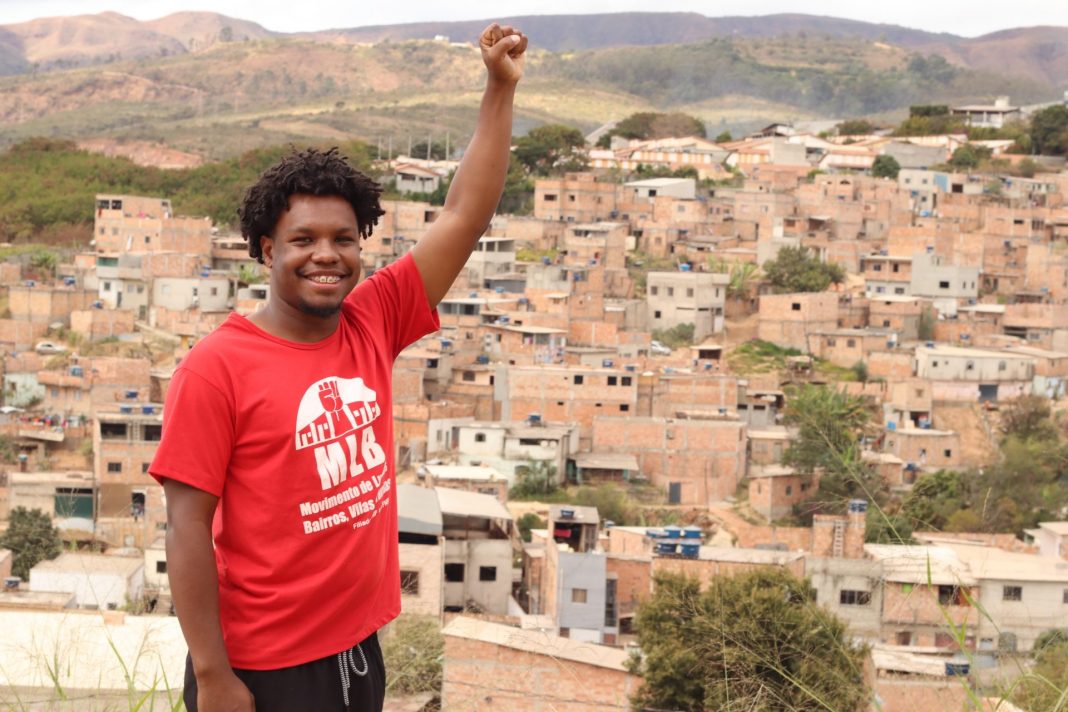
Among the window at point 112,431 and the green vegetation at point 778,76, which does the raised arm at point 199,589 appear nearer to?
the window at point 112,431

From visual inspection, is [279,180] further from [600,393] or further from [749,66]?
[749,66]

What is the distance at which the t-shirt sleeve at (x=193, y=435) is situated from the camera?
2.29 m

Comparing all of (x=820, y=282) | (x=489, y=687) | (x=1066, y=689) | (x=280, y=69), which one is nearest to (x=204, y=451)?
(x=1066, y=689)

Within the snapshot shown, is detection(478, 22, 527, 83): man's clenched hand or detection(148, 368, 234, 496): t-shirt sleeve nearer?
detection(148, 368, 234, 496): t-shirt sleeve

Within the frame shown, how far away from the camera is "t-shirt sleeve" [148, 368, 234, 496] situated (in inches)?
90.4

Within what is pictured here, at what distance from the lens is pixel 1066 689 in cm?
286

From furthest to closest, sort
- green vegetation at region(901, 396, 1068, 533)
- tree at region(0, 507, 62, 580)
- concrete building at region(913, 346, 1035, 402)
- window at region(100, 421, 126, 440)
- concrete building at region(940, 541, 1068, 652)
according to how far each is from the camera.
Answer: concrete building at region(913, 346, 1035, 402) < window at region(100, 421, 126, 440) < green vegetation at region(901, 396, 1068, 533) < tree at region(0, 507, 62, 580) < concrete building at region(940, 541, 1068, 652)

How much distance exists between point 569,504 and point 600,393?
2.71 metres

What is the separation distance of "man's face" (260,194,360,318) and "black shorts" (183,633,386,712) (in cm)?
51

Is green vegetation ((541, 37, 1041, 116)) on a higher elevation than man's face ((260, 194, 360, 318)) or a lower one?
higher

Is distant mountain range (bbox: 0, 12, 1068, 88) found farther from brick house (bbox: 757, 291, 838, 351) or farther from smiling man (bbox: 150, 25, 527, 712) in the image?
smiling man (bbox: 150, 25, 527, 712)

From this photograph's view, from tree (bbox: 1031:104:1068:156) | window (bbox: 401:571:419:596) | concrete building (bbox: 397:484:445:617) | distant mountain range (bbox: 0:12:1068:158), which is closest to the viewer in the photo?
window (bbox: 401:571:419:596)

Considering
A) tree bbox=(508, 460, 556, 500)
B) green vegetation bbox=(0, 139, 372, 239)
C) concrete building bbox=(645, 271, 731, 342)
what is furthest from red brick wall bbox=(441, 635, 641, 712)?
green vegetation bbox=(0, 139, 372, 239)

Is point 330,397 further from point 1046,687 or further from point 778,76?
point 778,76
